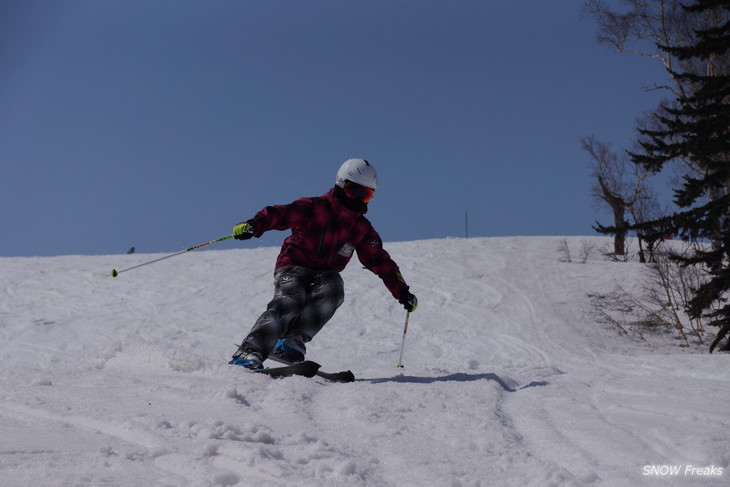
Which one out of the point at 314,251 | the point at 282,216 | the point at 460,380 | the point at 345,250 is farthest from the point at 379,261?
the point at 460,380

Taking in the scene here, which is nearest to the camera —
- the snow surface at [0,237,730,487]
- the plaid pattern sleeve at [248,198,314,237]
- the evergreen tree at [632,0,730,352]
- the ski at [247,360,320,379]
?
the snow surface at [0,237,730,487]

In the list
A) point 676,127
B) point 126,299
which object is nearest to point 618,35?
point 676,127

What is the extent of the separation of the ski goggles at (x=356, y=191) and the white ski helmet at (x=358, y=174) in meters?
0.03

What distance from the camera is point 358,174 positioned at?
4984 millimetres

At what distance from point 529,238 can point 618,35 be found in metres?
6.33

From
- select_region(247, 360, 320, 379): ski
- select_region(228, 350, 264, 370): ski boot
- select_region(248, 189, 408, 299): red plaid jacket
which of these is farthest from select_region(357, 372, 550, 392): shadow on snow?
select_region(248, 189, 408, 299): red plaid jacket

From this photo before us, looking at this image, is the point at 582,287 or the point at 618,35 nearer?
the point at 582,287

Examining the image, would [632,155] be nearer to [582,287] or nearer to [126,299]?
[582,287]

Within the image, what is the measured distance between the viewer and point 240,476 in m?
2.07

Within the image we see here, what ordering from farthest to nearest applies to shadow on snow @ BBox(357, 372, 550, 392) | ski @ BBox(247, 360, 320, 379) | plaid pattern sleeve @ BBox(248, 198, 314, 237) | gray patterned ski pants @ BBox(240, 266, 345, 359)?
1. gray patterned ski pants @ BBox(240, 266, 345, 359)
2. plaid pattern sleeve @ BBox(248, 198, 314, 237)
3. shadow on snow @ BBox(357, 372, 550, 392)
4. ski @ BBox(247, 360, 320, 379)

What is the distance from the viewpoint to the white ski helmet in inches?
197

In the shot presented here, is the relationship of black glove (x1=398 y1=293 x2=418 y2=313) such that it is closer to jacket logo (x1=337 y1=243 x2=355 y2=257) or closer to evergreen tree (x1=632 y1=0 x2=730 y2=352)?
jacket logo (x1=337 y1=243 x2=355 y2=257)

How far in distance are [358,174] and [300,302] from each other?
112 centimetres

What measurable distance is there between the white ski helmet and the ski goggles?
29mm
